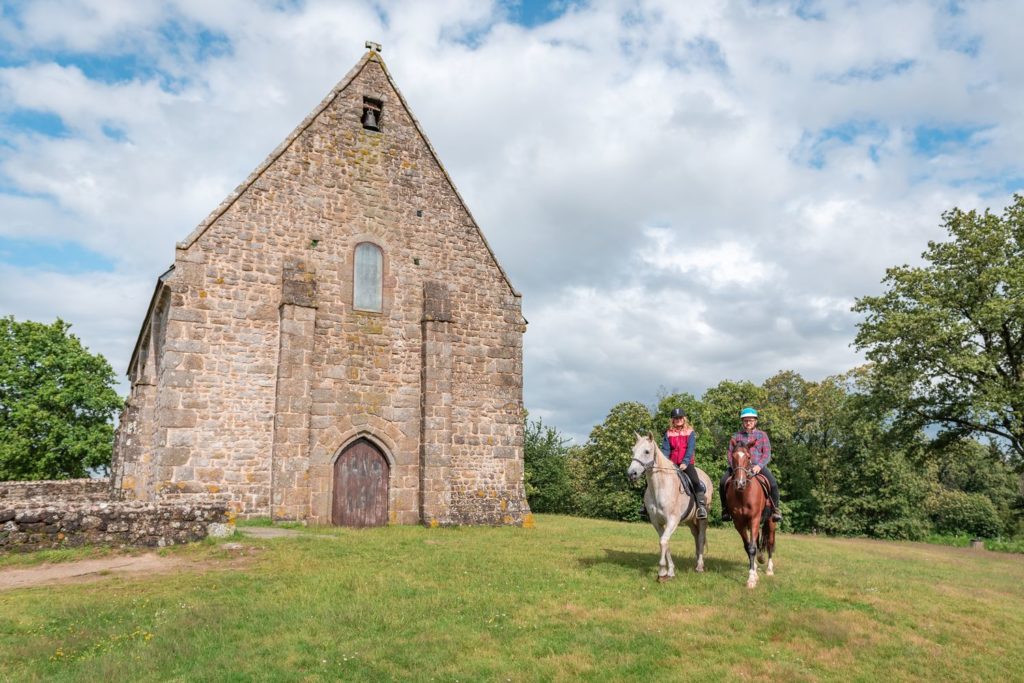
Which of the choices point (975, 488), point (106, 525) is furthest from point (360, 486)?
point (975, 488)

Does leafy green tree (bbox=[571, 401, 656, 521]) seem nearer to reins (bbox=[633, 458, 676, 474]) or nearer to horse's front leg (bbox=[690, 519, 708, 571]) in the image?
horse's front leg (bbox=[690, 519, 708, 571])

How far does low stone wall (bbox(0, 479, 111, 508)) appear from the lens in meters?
26.4

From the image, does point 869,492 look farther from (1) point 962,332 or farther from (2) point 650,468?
(2) point 650,468

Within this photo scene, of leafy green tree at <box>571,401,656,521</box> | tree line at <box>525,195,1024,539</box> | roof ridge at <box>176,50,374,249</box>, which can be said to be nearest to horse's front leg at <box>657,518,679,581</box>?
tree line at <box>525,195,1024,539</box>

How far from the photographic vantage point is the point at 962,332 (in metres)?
29.1

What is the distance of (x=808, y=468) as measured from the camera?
45.4 metres

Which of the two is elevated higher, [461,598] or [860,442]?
[860,442]

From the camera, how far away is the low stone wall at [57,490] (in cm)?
2644

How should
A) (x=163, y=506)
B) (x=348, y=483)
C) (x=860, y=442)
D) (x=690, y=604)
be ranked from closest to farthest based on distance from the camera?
(x=690, y=604) < (x=163, y=506) < (x=348, y=483) < (x=860, y=442)

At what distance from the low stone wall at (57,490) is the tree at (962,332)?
33421mm

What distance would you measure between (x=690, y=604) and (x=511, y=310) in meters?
13.9

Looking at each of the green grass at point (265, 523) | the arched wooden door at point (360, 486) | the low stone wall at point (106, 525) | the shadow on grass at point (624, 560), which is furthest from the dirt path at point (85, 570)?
the shadow on grass at point (624, 560)

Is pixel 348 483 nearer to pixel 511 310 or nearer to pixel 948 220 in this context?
pixel 511 310

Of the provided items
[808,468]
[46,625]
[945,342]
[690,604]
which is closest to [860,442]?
[808,468]
